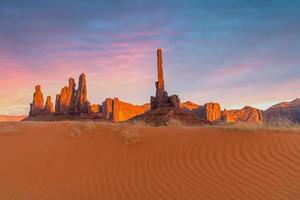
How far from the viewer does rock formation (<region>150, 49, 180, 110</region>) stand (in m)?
60.7

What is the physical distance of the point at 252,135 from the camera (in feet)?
32.3

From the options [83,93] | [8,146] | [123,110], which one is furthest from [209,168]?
[123,110]

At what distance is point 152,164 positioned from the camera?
887cm

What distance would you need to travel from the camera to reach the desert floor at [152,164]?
740 centimetres

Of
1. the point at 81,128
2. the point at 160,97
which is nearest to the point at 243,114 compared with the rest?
the point at 160,97

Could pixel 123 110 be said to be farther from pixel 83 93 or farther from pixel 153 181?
pixel 153 181

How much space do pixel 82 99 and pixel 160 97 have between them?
28.3m

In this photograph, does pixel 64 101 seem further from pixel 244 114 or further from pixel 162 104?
pixel 244 114

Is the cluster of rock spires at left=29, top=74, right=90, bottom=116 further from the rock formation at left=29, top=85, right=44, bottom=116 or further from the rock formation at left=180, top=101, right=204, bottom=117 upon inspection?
the rock formation at left=180, top=101, right=204, bottom=117

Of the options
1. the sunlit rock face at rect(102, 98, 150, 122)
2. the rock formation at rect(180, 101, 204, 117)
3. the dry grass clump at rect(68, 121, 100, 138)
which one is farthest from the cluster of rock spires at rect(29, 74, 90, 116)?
the dry grass clump at rect(68, 121, 100, 138)

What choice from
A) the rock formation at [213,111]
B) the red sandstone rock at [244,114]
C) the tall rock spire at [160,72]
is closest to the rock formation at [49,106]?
the tall rock spire at [160,72]

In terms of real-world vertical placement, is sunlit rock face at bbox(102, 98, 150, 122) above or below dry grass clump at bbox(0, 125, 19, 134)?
above

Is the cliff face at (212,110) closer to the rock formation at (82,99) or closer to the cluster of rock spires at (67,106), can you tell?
the cluster of rock spires at (67,106)

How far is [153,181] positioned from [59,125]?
6.18 meters
